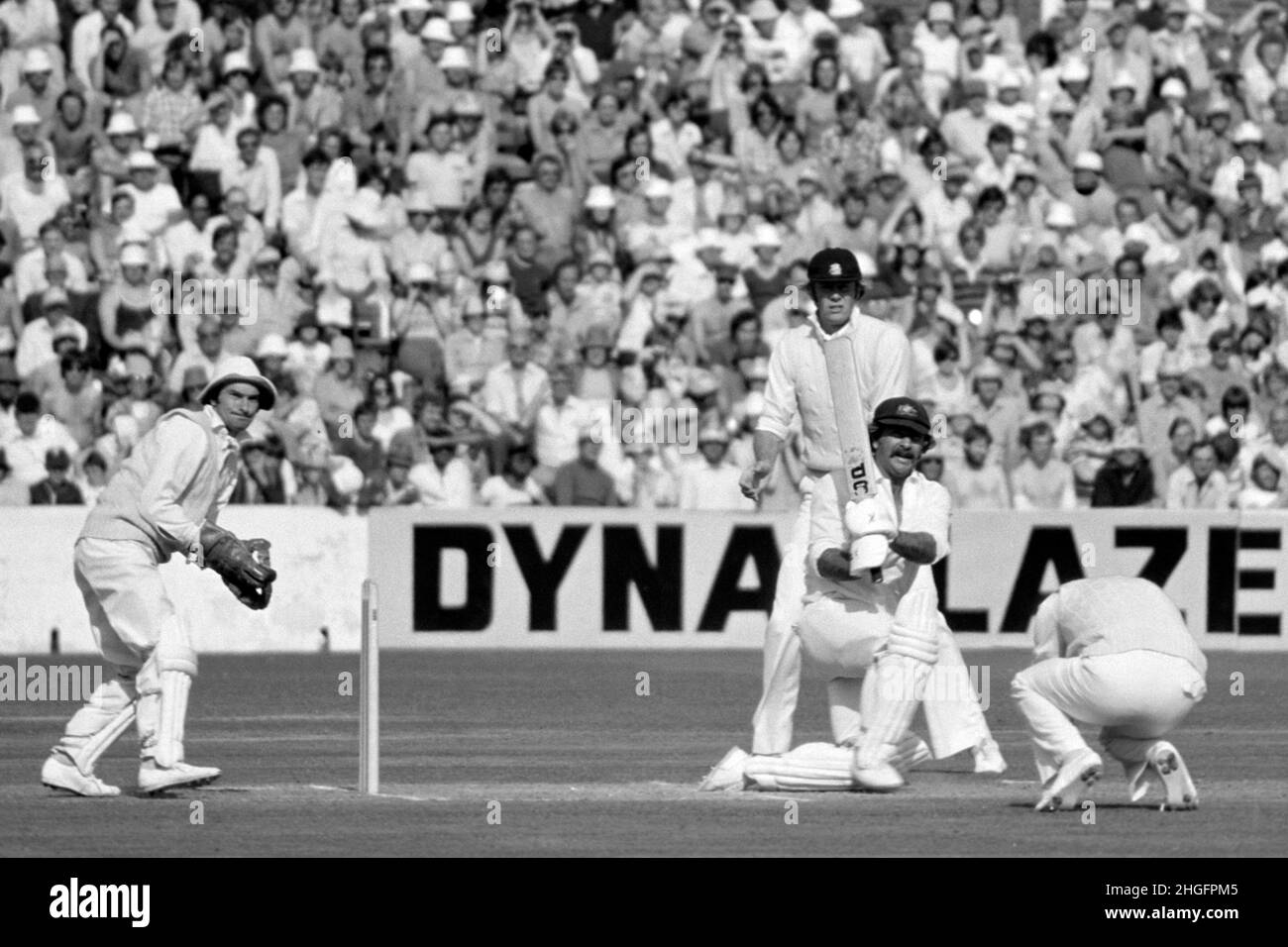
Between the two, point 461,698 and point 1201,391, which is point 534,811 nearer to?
point 461,698

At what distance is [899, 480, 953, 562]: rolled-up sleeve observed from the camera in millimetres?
11742

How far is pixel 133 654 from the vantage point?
38.7 feet

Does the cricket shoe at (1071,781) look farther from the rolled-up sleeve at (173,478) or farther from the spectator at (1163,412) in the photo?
the spectator at (1163,412)

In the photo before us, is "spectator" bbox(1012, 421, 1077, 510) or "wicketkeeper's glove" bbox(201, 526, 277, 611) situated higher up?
"spectator" bbox(1012, 421, 1077, 510)

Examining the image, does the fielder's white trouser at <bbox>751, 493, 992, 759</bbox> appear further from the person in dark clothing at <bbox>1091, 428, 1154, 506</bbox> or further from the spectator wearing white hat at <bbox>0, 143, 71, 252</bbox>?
the spectator wearing white hat at <bbox>0, 143, 71, 252</bbox>

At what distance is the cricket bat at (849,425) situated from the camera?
11734 millimetres

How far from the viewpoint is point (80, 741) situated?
11812 millimetres

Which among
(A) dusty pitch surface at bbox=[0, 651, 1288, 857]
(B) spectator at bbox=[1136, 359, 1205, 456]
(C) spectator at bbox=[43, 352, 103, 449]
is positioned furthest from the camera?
(B) spectator at bbox=[1136, 359, 1205, 456]

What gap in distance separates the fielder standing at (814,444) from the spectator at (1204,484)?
26.9 ft

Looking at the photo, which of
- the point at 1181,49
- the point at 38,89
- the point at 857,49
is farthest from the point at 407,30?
the point at 1181,49

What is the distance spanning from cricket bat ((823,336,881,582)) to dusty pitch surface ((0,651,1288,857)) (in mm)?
1309

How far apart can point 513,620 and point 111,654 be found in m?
8.09

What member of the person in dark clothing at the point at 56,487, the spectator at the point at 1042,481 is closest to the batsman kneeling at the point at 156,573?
the person in dark clothing at the point at 56,487

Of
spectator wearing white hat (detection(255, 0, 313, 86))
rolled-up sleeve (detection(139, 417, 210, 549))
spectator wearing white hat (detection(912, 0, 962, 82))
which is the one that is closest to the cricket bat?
rolled-up sleeve (detection(139, 417, 210, 549))
